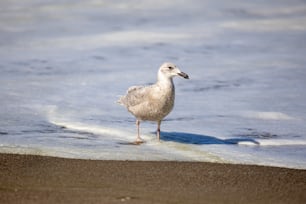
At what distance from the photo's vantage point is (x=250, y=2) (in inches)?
987

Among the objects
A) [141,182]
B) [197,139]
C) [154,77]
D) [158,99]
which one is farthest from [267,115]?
[141,182]

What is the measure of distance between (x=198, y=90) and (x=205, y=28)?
7125 mm

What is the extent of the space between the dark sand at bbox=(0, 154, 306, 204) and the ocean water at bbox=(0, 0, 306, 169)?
52 centimetres

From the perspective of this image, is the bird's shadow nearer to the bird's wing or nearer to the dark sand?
the bird's wing

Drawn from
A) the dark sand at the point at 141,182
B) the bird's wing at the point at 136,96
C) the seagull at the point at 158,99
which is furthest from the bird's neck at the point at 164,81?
the dark sand at the point at 141,182

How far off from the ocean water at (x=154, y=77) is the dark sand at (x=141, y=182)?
519mm

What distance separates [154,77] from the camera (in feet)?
46.4

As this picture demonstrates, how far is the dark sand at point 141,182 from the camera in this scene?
264 inches

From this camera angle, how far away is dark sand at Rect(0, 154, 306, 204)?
6.71 metres

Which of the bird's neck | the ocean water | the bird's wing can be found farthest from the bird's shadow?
the bird's neck

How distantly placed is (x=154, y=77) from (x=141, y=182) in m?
6.98

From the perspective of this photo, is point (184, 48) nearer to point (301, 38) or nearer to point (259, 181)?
point (301, 38)

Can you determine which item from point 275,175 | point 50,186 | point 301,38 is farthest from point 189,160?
point 301,38

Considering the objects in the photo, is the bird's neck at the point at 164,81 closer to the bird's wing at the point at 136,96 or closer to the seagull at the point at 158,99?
the seagull at the point at 158,99
